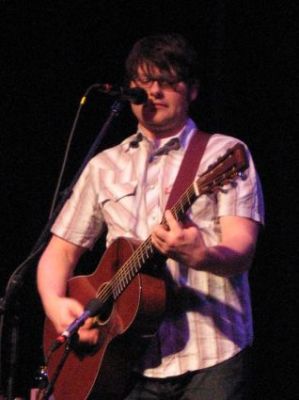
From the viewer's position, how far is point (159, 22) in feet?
13.4

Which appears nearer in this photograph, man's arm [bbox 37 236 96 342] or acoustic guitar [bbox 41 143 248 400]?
acoustic guitar [bbox 41 143 248 400]

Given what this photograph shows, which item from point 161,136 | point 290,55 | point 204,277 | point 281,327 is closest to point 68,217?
point 161,136

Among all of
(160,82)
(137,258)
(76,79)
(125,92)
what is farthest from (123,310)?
(76,79)

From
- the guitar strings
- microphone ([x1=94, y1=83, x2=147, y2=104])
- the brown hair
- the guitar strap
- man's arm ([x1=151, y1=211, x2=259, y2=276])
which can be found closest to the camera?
man's arm ([x1=151, y1=211, x2=259, y2=276])

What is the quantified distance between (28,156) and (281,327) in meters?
1.78

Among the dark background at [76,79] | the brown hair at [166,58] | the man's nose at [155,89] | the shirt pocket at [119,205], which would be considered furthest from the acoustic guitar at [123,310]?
the dark background at [76,79]

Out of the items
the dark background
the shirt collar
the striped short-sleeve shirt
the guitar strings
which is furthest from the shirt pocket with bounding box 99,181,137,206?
the dark background

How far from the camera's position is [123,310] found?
8.15ft

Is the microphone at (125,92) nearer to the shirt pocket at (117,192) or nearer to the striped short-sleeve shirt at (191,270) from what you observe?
the striped short-sleeve shirt at (191,270)

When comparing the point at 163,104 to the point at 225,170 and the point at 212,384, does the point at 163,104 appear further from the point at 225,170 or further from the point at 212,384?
the point at 212,384

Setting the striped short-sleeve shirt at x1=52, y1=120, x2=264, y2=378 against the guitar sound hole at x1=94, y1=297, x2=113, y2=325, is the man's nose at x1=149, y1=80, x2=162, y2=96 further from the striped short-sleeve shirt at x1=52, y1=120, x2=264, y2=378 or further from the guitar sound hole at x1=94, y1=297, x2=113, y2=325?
the guitar sound hole at x1=94, y1=297, x2=113, y2=325

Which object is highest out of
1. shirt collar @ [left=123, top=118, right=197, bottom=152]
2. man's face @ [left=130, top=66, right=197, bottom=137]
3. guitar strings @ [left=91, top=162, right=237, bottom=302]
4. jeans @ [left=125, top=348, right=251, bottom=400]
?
man's face @ [left=130, top=66, right=197, bottom=137]

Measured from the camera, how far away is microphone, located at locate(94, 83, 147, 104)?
2.67 meters

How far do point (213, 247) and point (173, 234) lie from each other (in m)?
0.20
